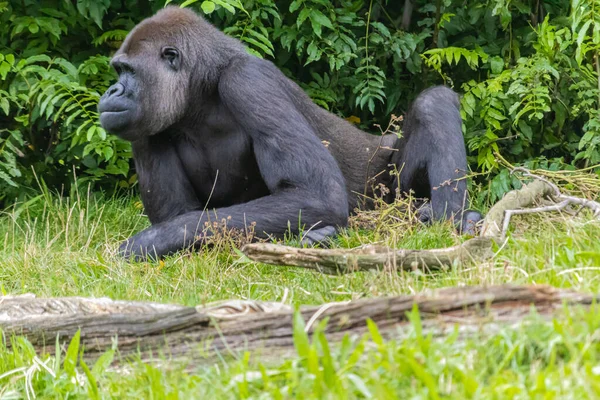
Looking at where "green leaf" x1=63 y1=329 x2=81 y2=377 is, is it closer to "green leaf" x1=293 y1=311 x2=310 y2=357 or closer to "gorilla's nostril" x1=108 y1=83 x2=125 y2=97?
"green leaf" x1=293 y1=311 x2=310 y2=357

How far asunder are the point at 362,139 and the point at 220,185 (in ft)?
3.87

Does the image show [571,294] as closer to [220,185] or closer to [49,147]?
[220,185]

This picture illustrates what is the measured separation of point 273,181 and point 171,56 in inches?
42.6

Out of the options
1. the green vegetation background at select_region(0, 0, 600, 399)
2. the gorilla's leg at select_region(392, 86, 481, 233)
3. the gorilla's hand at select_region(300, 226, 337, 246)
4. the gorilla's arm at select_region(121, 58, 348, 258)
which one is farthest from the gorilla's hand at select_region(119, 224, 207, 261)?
the gorilla's leg at select_region(392, 86, 481, 233)

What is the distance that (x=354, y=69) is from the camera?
7520 millimetres

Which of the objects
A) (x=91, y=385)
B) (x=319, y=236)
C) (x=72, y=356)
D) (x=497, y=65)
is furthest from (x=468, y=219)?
(x=91, y=385)

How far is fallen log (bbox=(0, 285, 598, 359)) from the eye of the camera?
106 inches

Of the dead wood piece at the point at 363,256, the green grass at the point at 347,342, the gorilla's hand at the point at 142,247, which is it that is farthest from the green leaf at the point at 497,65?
the dead wood piece at the point at 363,256

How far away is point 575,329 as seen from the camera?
97.2 inches

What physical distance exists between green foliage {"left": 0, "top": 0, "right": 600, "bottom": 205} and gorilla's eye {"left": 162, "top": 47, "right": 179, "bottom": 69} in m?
0.62

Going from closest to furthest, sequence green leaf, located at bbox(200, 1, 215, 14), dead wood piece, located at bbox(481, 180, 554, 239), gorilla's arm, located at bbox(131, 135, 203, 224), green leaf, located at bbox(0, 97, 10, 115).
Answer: dead wood piece, located at bbox(481, 180, 554, 239)
green leaf, located at bbox(200, 1, 215, 14)
gorilla's arm, located at bbox(131, 135, 203, 224)
green leaf, located at bbox(0, 97, 10, 115)

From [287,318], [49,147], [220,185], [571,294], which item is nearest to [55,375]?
[287,318]

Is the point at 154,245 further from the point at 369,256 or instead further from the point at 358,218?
the point at 369,256

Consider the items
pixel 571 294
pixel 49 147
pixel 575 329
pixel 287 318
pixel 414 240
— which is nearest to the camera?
pixel 575 329
